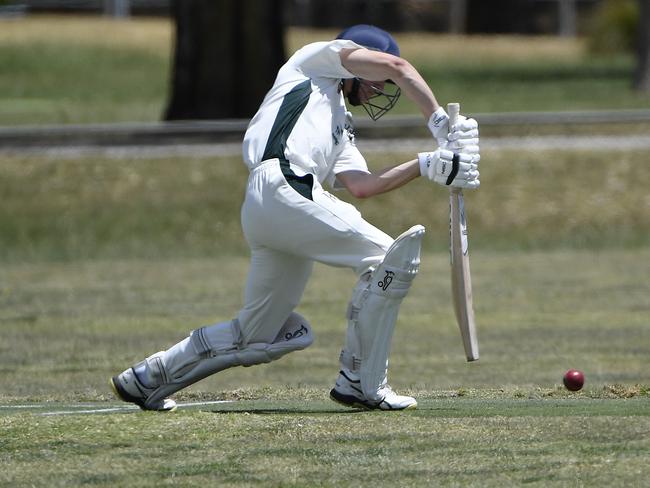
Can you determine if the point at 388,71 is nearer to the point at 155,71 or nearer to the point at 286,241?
→ the point at 286,241

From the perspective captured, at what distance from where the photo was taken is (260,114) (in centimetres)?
688

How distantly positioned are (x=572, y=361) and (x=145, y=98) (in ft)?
66.0

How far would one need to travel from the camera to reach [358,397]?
6965 mm

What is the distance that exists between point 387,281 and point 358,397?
58 centimetres

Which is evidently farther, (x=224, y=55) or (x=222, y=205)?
(x=224, y=55)

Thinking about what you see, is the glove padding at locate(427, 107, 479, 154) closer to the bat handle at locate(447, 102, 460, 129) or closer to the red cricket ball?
the bat handle at locate(447, 102, 460, 129)

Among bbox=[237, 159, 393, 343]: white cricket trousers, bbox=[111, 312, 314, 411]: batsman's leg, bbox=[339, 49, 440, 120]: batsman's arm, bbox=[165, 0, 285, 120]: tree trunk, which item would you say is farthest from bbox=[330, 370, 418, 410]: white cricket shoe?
bbox=[165, 0, 285, 120]: tree trunk

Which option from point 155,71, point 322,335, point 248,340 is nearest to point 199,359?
point 248,340

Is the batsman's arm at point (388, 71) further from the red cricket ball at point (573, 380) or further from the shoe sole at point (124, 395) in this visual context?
the red cricket ball at point (573, 380)

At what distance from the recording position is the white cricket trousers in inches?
262

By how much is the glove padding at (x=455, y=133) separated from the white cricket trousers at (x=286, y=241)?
48cm

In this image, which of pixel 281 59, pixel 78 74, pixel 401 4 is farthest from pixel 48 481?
pixel 401 4

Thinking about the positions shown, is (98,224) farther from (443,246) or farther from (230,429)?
(230,429)

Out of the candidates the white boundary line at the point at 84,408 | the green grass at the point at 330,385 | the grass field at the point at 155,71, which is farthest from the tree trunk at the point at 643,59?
the white boundary line at the point at 84,408
